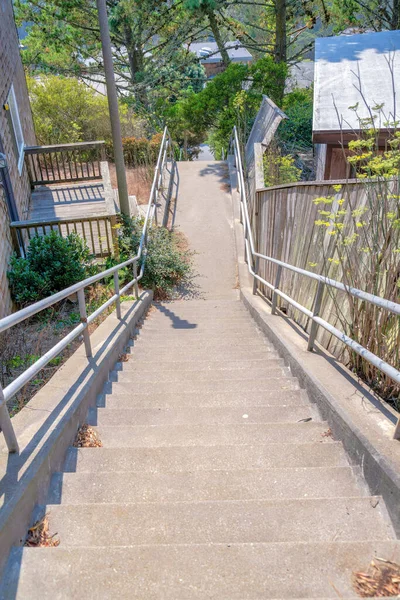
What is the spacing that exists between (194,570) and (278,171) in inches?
372

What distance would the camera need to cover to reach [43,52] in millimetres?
18250

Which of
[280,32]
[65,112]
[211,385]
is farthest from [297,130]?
[211,385]

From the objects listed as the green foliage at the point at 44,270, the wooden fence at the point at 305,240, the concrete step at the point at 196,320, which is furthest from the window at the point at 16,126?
the wooden fence at the point at 305,240

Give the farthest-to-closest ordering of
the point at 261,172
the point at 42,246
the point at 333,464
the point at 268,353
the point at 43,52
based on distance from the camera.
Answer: the point at 43,52
the point at 261,172
the point at 42,246
the point at 268,353
the point at 333,464

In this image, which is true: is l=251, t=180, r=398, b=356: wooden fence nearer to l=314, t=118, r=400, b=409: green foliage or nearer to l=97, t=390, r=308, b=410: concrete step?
l=314, t=118, r=400, b=409: green foliage

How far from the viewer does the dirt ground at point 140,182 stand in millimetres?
12273

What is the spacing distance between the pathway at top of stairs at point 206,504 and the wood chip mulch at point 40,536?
0.12 ft

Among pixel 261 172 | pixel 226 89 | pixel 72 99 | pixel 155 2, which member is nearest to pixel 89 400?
pixel 261 172

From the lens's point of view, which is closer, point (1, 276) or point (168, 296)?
point (1, 276)

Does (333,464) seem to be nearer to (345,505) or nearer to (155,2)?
(345,505)

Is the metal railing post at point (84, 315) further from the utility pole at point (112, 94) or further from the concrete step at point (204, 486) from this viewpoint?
the utility pole at point (112, 94)

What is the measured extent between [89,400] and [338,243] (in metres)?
2.28

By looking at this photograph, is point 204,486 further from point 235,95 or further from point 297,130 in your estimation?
point 235,95

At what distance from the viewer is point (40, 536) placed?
73.7 inches
